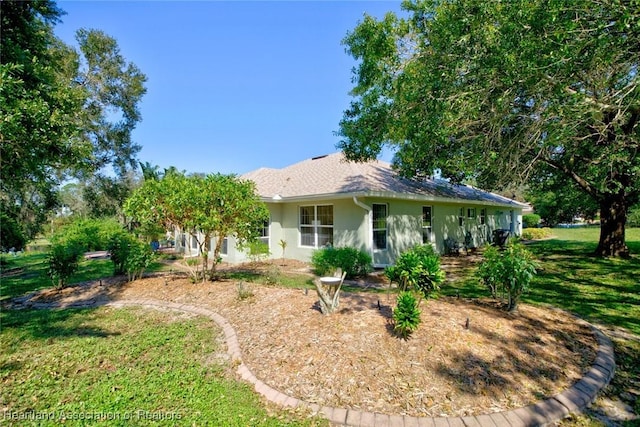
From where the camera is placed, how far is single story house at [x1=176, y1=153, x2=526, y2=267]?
37.0ft

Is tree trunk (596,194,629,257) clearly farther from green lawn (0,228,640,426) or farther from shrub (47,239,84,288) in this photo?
shrub (47,239,84,288)

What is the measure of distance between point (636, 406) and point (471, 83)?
6.35 m

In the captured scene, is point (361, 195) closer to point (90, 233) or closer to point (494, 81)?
point (494, 81)

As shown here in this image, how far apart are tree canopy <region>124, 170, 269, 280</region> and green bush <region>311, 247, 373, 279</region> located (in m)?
2.93

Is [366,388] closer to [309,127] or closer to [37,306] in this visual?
[37,306]

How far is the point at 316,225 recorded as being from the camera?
12656 mm

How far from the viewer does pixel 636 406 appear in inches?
129

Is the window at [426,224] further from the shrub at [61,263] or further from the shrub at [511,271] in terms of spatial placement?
the shrub at [61,263]

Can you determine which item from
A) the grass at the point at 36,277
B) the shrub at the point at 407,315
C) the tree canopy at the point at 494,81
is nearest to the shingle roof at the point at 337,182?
the tree canopy at the point at 494,81

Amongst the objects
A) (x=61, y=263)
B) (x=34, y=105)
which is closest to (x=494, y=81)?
(x=34, y=105)

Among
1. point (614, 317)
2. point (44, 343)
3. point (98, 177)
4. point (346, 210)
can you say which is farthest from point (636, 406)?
point (98, 177)

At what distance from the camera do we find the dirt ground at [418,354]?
331 cm

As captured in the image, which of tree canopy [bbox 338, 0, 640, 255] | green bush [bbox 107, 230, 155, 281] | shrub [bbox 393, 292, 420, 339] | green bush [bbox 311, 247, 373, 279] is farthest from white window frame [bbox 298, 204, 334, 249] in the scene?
shrub [bbox 393, 292, 420, 339]

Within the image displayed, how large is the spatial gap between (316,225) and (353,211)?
2014mm
